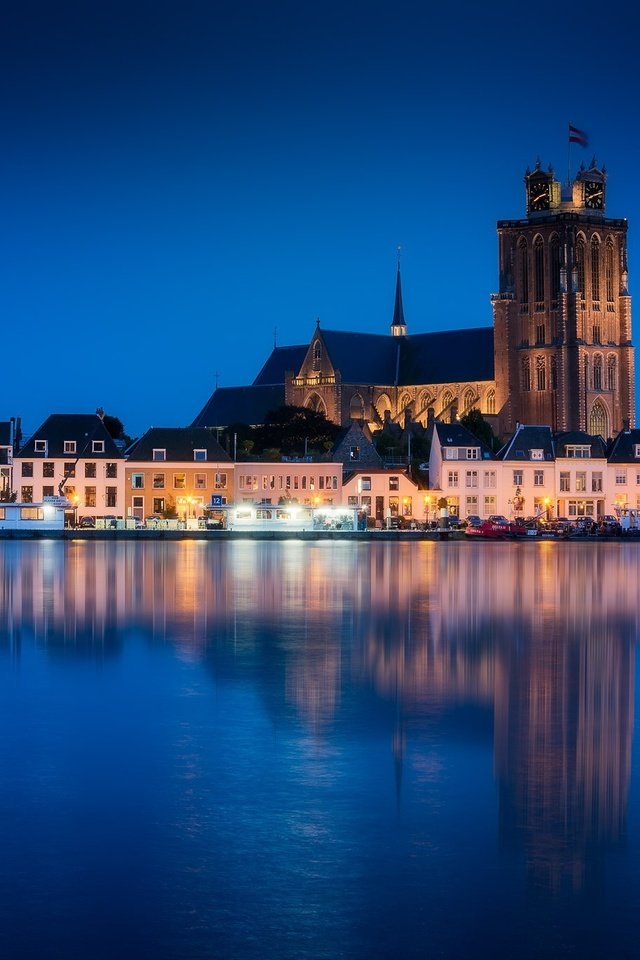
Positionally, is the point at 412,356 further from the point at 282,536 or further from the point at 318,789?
the point at 318,789

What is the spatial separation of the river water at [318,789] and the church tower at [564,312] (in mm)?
128561

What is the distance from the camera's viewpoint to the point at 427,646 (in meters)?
24.1

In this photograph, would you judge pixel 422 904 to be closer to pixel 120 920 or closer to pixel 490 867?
pixel 490 867

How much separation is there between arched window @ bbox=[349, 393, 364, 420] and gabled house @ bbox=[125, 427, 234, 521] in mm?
67100

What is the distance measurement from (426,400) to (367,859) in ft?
530

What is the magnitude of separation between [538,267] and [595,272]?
6.20 meters

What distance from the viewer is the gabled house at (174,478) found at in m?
103

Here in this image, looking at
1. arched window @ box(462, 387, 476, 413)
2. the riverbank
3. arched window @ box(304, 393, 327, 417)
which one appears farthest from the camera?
arched window @ box(304, 393, 327, 417)

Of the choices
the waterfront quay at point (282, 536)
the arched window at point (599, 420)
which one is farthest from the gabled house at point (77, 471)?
the arched window at point (599, 420)

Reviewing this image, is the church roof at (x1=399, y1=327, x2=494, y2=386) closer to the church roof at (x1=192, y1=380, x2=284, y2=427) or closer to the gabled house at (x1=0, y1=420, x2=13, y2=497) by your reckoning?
the church roof at (x1=192, y1=380, x2=284, y2=427)

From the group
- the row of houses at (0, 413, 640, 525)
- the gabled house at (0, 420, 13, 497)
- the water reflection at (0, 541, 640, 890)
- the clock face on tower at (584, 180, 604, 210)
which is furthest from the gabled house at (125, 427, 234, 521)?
the clock face on tower at (584, 180, 604, 210)

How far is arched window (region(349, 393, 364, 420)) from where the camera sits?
170m

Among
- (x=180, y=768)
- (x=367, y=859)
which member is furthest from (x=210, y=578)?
(x=367, y=859)

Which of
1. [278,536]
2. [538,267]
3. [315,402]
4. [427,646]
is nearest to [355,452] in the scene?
[278,536]
